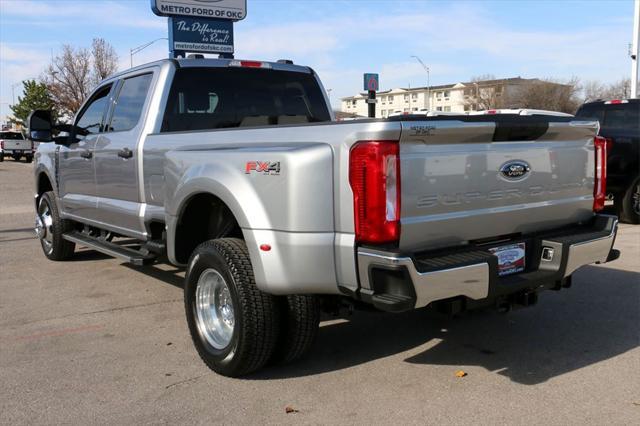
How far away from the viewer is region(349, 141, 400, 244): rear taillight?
316cm

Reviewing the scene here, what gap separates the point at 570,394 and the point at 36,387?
3.19 meters

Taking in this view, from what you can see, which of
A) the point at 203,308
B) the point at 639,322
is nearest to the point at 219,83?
the point at 203,308

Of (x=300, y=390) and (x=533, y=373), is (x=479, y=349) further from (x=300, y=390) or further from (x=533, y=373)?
(x=300, y=390)

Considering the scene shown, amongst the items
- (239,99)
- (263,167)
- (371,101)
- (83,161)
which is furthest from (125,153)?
(371,101)

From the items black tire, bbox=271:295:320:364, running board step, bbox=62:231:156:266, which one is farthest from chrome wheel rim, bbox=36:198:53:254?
black tire, bbox=271:295:320:364

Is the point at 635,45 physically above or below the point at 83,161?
above

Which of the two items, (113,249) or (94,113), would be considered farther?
(94,113)

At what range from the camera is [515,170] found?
3.76 m

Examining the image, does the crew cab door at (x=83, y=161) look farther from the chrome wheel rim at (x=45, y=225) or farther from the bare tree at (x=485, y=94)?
the bare tree at (x=485, y=94)

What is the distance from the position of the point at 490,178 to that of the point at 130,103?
11.5 feet

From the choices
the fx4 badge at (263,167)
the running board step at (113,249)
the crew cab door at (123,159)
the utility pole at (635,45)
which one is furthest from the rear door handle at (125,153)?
the utility pole at (635,45)

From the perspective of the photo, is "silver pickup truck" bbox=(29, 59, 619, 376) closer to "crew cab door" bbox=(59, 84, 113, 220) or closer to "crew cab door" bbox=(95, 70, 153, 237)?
"crew cab door" bbox=(95, 70, 153, 237)

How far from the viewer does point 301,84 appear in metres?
6.13

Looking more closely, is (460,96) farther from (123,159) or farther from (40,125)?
(123,159)
